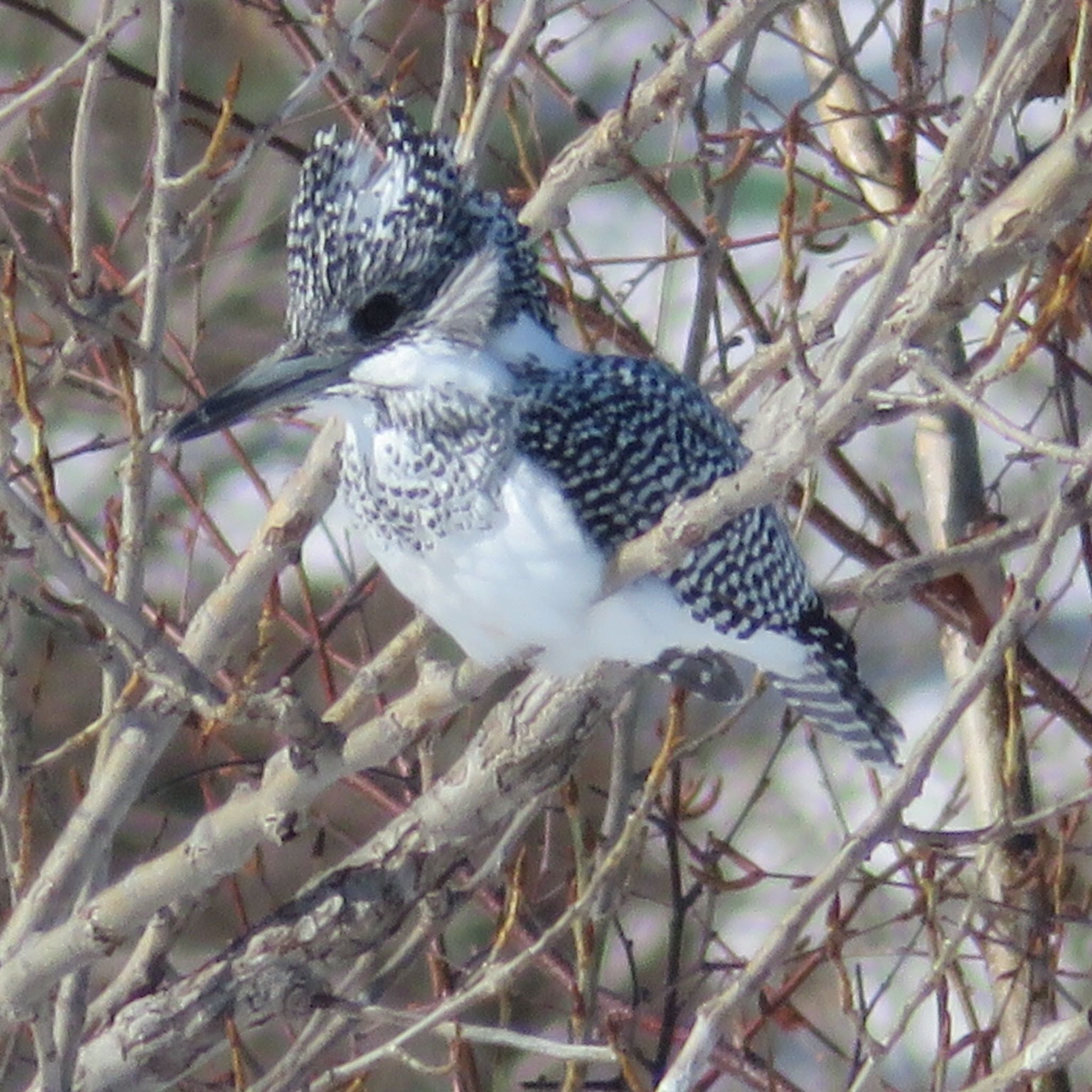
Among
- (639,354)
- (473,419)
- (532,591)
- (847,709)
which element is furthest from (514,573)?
(639,354)

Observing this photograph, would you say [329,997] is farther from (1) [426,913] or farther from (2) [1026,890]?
(2) [1026,890]

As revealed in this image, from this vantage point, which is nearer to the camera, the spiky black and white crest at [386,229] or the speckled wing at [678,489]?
the spiky black and white crest at [386,229]

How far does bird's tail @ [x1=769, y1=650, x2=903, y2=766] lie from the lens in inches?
87.0

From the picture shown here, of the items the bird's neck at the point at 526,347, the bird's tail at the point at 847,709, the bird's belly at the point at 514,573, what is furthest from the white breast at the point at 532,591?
the bird's tail at the point at 847,709

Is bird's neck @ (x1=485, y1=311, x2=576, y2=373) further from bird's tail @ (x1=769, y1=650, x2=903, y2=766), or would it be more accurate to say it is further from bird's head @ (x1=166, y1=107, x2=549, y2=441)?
bird's tail @ (x1=769, y1=650, x2=903, y2=766)

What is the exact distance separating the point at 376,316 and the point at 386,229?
87 mm

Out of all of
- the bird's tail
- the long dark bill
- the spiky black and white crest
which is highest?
the spiky black and white crest

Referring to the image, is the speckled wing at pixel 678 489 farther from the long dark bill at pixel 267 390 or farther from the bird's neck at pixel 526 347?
the long dark bill at pixel 267 390

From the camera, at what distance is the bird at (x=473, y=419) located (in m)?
1.77

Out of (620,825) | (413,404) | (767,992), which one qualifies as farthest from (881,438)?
(413,404)

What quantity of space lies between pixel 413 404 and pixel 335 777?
397 millimetres

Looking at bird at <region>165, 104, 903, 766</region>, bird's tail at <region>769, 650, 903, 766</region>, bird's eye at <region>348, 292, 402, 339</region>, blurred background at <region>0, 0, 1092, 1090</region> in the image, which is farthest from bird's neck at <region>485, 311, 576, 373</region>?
bird's tail at <region>769, 650, 903, 766</region>

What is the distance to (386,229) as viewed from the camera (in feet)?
5.83

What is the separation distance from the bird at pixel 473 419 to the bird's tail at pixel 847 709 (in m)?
0.26
